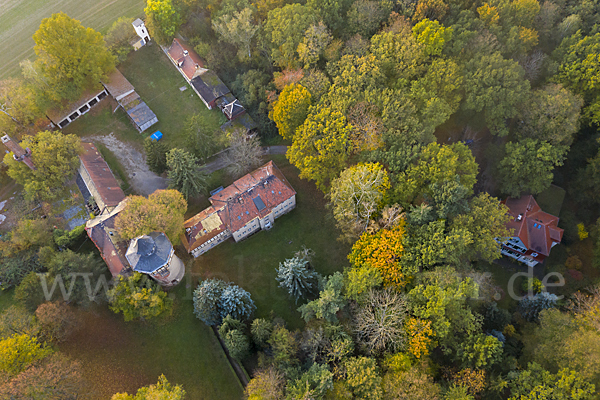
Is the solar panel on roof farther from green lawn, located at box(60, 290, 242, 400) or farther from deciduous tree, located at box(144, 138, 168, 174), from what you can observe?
green lawn, located at box(60, 290, 242, 400)

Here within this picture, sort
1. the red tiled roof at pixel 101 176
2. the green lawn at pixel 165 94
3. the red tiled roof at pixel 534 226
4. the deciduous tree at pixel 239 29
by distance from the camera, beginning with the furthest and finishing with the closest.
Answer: the green lawn at pixel 165 94 < the deciduous tree at pixel 239 29 < the red tiled roof at pixel 534 226 < the red tiled roof at pixel 101 176

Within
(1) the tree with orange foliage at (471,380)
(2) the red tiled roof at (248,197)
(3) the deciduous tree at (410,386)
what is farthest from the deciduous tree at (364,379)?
(2) the red tiled roof at (248,197)

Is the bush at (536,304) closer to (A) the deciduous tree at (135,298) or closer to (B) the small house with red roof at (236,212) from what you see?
(B) the small house with red roof at (236,212)

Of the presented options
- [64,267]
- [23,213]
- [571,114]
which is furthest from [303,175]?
[23,213]

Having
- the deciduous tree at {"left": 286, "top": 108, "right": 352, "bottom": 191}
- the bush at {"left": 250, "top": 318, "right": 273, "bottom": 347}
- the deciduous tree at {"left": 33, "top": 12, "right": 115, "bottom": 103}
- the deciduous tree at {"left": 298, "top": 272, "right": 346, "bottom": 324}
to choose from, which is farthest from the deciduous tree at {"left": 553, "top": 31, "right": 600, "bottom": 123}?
the deciduous tree at {"left": 33, "top": 12, "right": 115, "bottom": 103}

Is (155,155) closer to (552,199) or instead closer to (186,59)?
(186,59)

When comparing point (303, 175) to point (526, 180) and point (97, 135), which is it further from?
point (97, 135)

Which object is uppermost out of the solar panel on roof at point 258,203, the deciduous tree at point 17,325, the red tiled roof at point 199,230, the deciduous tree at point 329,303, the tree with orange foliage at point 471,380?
the deciduous tree at point 17,325
